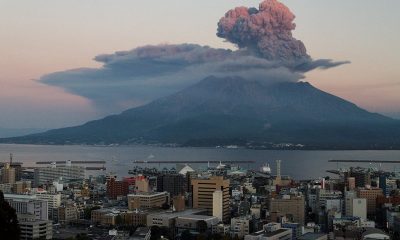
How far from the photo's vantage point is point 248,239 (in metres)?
8.83

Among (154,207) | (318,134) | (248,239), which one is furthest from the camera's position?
(318,134)

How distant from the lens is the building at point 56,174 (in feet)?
63.5

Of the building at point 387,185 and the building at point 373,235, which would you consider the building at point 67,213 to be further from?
the building at point 387,185

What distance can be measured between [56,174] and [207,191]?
9.09 metres

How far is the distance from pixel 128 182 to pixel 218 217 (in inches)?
202

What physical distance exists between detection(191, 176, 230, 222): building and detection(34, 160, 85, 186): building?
763 centimetres

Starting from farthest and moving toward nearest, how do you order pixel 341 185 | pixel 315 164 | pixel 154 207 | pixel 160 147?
pixel 160 147 → pixel 315 164 → pixel 341 185 → pixel 154 207

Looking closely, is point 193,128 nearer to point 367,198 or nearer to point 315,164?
point 315,164

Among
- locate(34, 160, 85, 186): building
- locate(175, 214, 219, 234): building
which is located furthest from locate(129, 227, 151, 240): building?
locate(34, 160, 85, 186): building

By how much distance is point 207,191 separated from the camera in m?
12.5

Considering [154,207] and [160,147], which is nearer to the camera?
[154,207]

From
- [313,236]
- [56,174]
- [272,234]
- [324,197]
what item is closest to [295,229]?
[313,236]

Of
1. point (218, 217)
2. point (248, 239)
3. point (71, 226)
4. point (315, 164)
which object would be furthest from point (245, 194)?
point (315, 164)

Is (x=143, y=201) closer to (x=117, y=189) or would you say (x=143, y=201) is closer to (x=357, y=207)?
(x=117, y=189)
